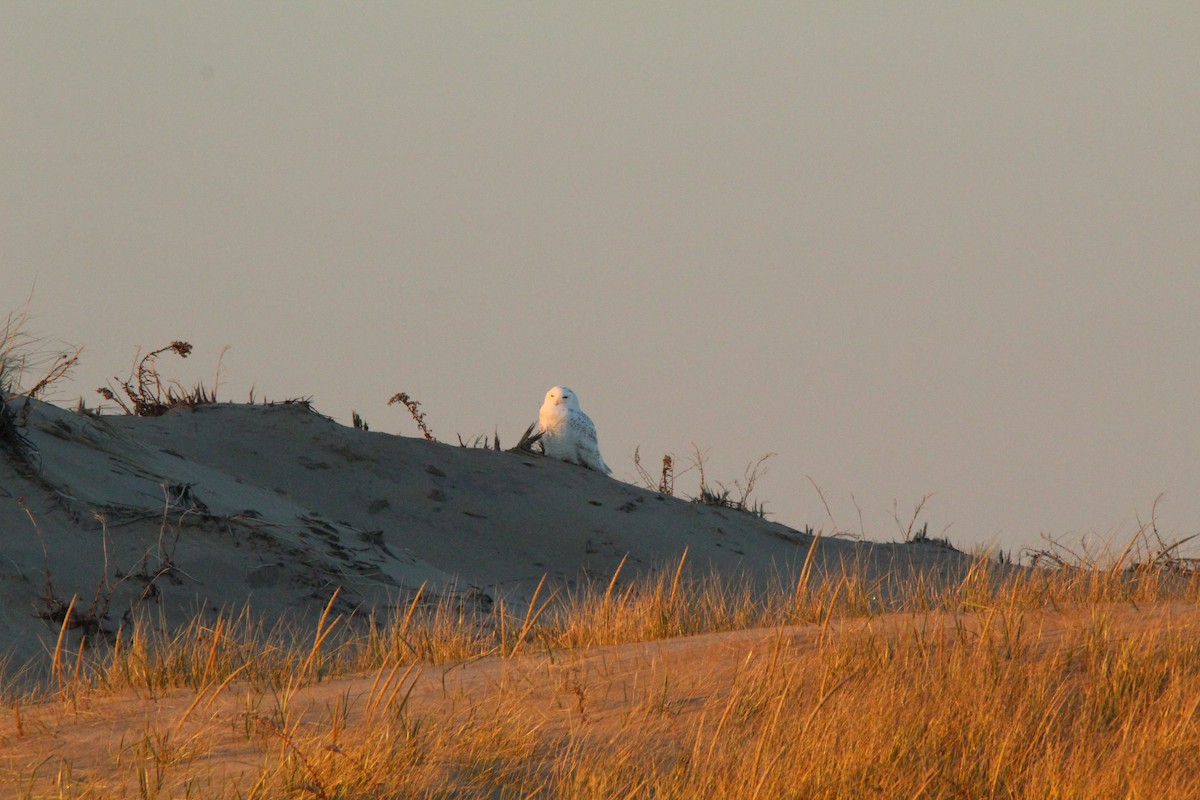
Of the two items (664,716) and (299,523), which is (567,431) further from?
(664,716)

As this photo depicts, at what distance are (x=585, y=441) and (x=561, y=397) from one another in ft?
1.90

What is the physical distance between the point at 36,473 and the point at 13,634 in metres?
1.72

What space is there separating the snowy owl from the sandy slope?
36cm

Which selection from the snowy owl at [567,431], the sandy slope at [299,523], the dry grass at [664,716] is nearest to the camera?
the dry grass at [664,716]

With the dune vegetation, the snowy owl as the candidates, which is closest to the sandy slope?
the snowy owl

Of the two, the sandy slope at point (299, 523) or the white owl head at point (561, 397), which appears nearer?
the sandy slope at point (299, 523)

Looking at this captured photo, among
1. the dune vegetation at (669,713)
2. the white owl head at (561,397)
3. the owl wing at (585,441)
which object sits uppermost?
the white owl head at (561,397)

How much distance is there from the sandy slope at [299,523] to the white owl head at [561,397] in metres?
0.84

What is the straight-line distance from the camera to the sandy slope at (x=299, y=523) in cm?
744

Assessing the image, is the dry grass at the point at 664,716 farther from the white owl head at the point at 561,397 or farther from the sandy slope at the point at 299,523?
the white owl head at the point at 561,397

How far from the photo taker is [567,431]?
1309 centimetres

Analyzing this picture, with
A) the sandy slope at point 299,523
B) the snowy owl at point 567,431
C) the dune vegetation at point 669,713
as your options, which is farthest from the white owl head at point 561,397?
the dune vegetation at point 669,713

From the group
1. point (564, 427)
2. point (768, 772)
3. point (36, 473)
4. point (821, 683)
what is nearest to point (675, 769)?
point (768, 772)

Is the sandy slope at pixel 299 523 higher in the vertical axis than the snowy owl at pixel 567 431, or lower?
lower
